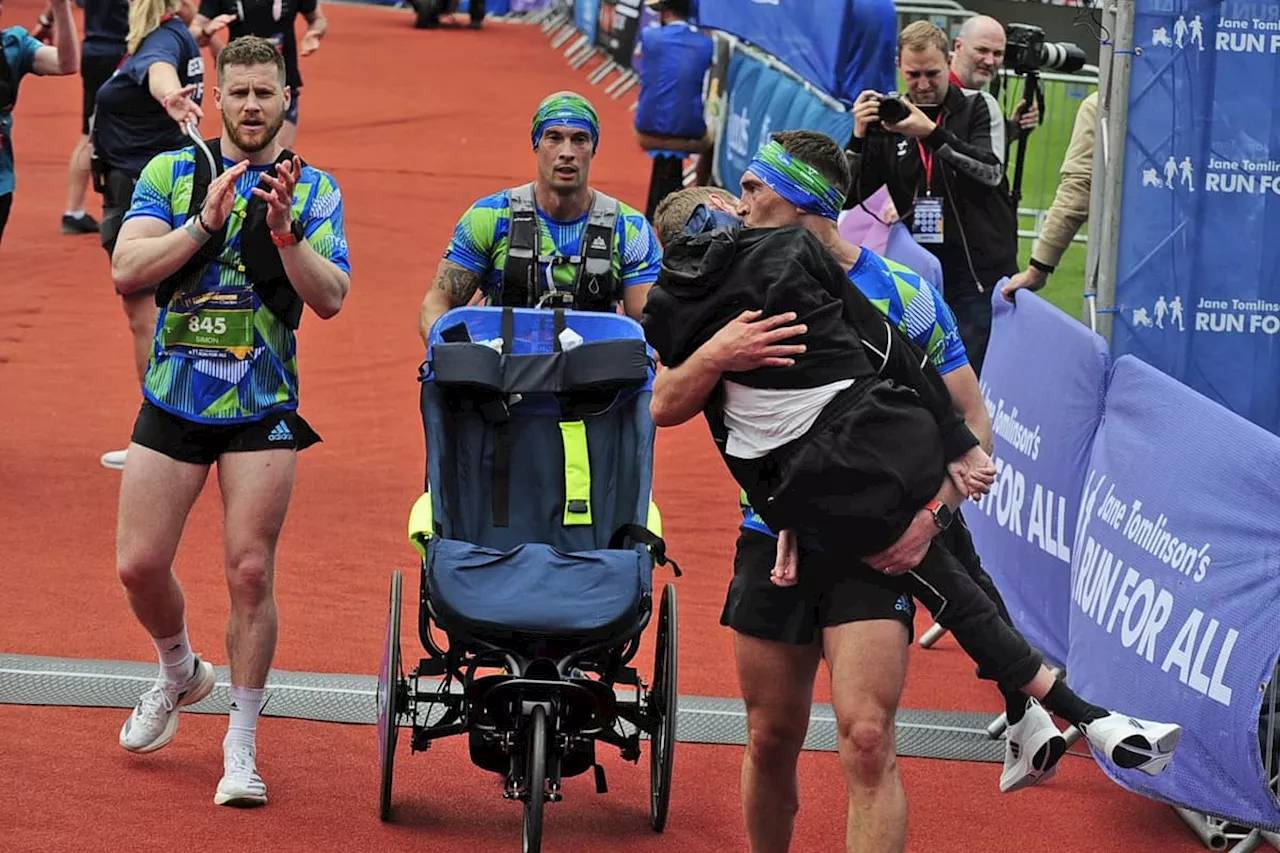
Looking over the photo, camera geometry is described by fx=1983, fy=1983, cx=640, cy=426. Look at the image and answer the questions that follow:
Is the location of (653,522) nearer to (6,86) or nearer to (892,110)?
(892,110)

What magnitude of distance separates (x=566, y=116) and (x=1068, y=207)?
9.98ft

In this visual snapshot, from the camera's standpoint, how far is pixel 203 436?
19.5 feet

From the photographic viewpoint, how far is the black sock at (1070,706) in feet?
16.8

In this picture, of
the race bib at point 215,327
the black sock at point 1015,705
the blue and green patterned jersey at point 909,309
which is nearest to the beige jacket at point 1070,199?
the black sock at point 1015,705

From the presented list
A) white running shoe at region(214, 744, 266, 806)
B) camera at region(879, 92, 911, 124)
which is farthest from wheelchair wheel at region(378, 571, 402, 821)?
camera at region(879, 92, 911, 124)

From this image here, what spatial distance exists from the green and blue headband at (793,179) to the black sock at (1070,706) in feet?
4.55

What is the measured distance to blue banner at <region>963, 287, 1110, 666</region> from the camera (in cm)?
727

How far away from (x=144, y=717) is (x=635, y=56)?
20363 mm

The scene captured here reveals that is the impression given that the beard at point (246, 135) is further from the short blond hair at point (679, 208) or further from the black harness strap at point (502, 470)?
the short blond hair at point (679, 208)

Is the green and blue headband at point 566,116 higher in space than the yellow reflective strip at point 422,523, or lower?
higher

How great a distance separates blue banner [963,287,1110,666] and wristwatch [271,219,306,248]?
2.63m

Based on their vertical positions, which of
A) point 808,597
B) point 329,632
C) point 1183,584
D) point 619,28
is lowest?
point 329,632

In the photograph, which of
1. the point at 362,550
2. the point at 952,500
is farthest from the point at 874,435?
the point at 362,550

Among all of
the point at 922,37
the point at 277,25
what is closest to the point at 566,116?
the point at 922,37
